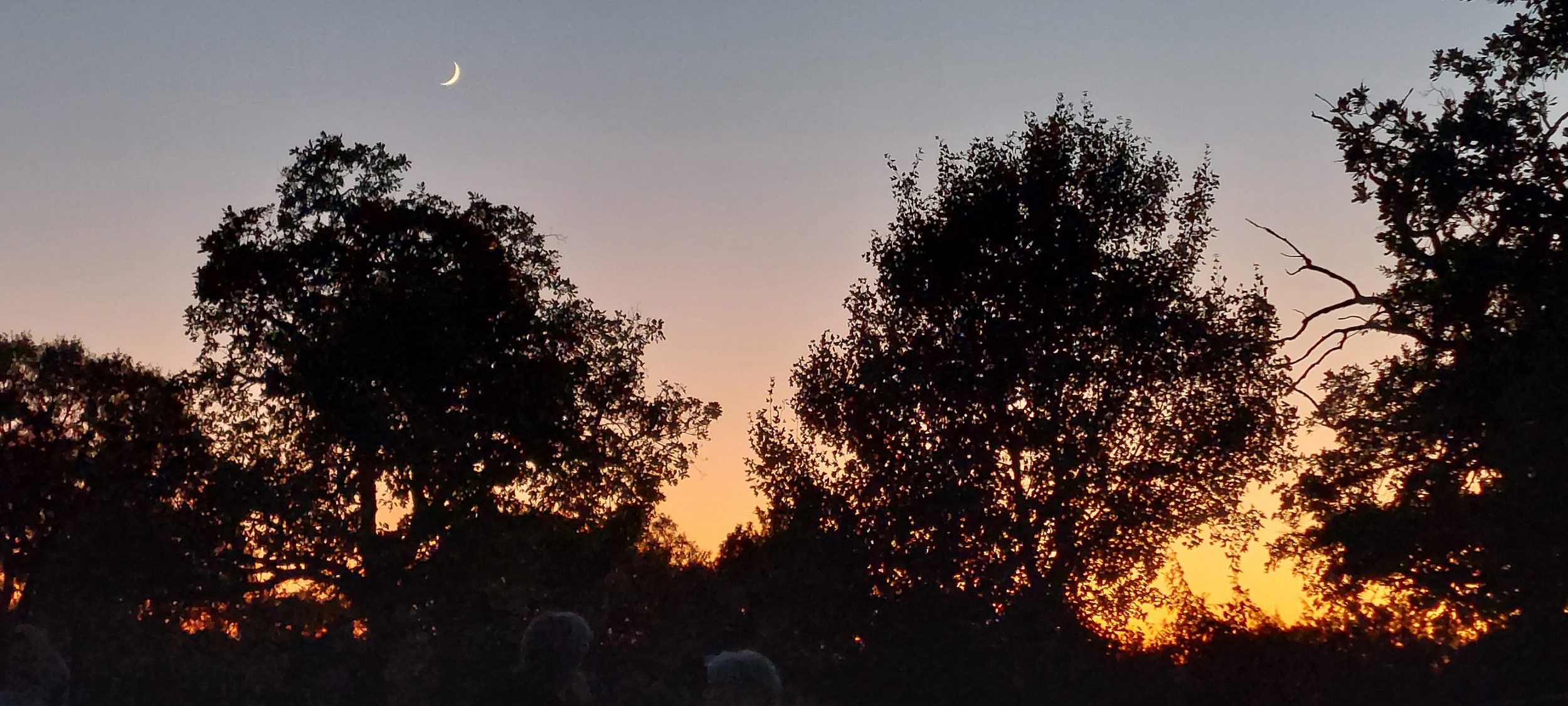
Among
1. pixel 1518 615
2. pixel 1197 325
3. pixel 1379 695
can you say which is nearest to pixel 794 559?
pixel 1197 325

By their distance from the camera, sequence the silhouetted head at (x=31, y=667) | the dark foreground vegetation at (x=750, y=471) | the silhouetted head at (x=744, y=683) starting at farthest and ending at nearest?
1. the dark foreground vegetation at (x=750, y=471)
2. the silhouetted head at (x=31, y=667)
3. the silhouetted head at (x=744, y=683)

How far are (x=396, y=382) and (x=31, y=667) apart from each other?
1658cm

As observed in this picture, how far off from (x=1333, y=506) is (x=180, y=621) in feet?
106

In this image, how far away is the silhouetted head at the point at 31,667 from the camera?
25.6 m

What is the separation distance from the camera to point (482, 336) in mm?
42594

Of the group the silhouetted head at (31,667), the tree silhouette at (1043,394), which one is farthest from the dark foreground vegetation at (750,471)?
the silhouetted head at (31,667)

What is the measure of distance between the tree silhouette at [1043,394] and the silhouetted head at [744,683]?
20.8 meters

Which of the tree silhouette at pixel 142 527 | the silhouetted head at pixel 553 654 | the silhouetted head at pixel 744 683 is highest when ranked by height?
the tree silhouette at pixel 142 527

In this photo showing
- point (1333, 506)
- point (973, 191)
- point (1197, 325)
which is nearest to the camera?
point (1333, 506)

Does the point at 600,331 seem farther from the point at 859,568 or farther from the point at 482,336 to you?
the point at 859,568

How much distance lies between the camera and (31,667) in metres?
26.0

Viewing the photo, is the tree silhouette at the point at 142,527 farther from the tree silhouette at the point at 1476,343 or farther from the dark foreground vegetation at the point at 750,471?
the tree silhouette at the point at 1476,343

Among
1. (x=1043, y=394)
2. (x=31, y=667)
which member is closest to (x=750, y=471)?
(x=1043, y=394)

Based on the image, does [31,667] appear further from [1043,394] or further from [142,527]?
[1043,394]
